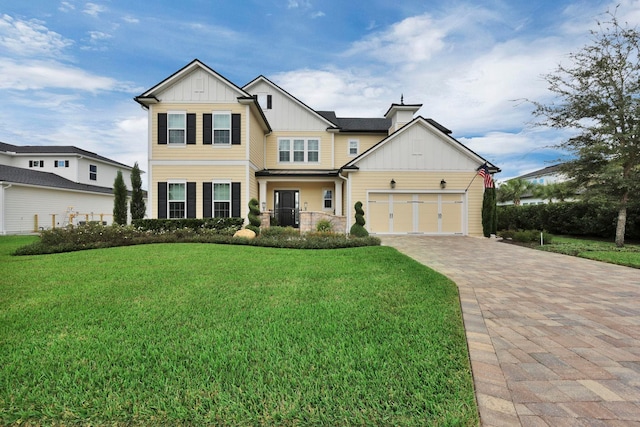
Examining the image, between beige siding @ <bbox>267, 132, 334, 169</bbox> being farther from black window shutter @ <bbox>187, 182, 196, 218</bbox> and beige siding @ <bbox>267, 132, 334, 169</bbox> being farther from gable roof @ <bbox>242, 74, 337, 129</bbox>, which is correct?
black window shutter @ <bbox>187, 182, 196, 218</bbox>

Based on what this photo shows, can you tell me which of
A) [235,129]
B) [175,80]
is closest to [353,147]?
[235,129]

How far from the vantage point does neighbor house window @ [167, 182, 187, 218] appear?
14.4 metres

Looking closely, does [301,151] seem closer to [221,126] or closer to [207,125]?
[221,126]

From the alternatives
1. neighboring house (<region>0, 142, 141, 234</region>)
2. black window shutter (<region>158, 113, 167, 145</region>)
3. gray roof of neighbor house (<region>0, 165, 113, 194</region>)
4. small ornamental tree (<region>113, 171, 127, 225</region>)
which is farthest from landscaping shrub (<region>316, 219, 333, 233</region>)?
gray roof of neighbor house (<region>0, 165, 113, 194</region>)

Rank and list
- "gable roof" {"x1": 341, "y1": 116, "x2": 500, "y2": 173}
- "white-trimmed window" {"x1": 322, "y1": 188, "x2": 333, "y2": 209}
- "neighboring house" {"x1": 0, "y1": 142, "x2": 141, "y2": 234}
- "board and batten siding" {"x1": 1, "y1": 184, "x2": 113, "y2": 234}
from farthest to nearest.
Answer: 1. "white-trimmed window" {"x1": 322, "y1": 188, "x2": 333, "y2": 209}
2. "neighboring house" {"x1": 0, "y1": 142, "x2": 141, "y2": 234}
3. "board and batten siding" {"x1": 1, "y1": 184, "x2": 113, "y2": 234}
4. "gable roof" {"x1": 341, "y1": 116, "x2": 500, "y2": 173}

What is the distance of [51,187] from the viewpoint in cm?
1902

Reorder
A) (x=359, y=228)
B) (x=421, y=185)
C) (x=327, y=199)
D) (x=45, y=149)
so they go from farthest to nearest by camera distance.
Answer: (x=45, y=149), (x=327, y=199), (x=421, y=185), (x=359, y=228)

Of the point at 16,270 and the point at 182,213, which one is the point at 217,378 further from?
the point at 182,213

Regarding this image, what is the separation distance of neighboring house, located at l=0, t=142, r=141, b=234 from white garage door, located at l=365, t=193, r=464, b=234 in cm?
1863

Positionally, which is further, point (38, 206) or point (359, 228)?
point (38, 206)

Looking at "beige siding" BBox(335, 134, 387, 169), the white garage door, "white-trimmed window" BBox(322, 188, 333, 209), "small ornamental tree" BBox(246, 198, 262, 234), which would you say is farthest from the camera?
"beige siding" BBox(335, 134, 387, 169)

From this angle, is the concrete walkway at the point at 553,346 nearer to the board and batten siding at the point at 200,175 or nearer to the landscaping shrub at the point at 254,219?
the landscaping shrub at the point at 254,219

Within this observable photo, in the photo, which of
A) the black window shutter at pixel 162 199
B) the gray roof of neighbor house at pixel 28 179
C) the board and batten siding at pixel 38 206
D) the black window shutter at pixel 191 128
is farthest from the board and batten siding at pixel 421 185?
the gray roof of neighbor house at pixel 28 179

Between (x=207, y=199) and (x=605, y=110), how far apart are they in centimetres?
1740
